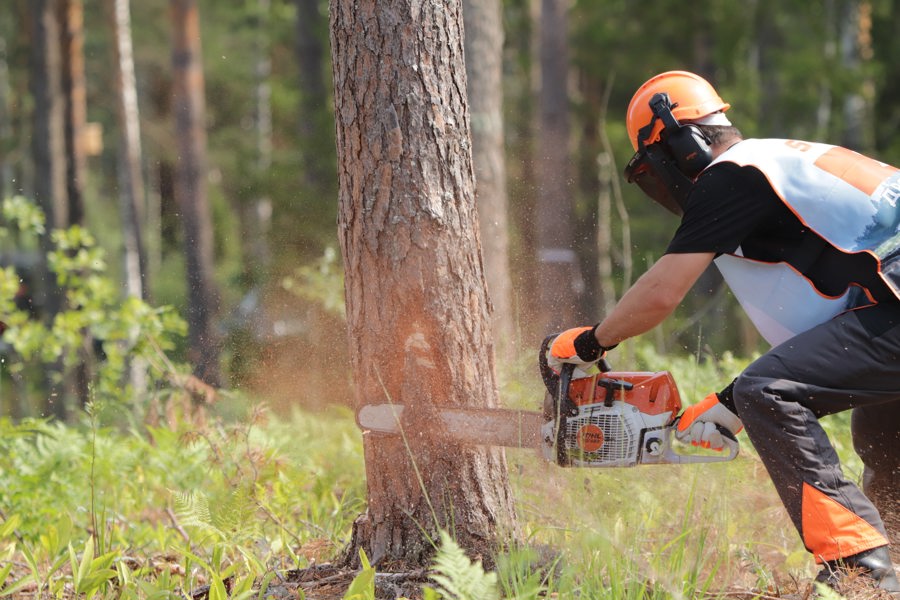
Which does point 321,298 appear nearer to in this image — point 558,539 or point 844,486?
point 558,539

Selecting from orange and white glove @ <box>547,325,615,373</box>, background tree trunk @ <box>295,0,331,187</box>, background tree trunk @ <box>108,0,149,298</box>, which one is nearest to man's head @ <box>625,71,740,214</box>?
orange and white glove @ <box>547,325,615,373</box>

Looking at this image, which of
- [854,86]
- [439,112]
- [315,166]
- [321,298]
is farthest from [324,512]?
[854,86]

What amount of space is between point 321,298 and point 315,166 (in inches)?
303

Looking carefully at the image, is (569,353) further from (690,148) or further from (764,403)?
(690,148)

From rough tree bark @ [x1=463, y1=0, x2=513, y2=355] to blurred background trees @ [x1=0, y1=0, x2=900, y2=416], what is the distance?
0.02 meters

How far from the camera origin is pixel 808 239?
291 centimetres

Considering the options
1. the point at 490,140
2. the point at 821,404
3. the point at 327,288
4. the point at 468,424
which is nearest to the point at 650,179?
the point at 821,404

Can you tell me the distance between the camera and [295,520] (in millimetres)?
4152

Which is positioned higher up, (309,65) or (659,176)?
(309,65)

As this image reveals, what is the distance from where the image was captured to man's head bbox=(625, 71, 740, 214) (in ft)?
10.3

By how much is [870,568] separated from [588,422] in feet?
3.20

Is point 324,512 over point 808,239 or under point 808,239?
under

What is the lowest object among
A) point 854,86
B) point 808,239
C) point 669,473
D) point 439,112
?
point 669,473

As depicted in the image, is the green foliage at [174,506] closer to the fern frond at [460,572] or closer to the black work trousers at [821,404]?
the fern frond at [460,572]
